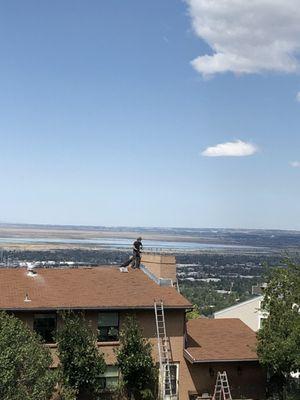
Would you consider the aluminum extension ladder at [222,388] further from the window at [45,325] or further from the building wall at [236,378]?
the window at [45,325]

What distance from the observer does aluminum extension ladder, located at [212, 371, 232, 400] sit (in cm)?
2922

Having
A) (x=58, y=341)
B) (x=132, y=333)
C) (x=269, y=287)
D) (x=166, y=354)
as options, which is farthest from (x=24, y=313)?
(x=269, y=287)

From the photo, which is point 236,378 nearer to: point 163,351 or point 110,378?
point 163,351

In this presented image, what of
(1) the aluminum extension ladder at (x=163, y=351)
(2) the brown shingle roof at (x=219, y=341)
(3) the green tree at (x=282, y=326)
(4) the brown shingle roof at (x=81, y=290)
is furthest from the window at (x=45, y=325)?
(3) the green tree at (x=282, y=326)

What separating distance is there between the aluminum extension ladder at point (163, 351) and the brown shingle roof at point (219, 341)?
3.78ft

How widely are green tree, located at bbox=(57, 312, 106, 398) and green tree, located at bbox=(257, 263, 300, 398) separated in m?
8.00

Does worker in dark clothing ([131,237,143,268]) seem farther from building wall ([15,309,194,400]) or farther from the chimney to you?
building wall ([15,309,194,400])

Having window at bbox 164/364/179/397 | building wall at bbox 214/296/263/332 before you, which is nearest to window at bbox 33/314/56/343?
window at bbox 164/364/179/397

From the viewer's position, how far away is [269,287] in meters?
30.3

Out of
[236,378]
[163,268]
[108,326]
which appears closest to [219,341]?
[236,378]

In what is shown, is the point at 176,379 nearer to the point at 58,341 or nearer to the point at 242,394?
the point at 242,394

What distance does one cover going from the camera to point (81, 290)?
101ft

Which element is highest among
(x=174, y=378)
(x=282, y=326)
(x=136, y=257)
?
(x=136, y=257)

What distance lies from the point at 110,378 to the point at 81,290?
456cm
